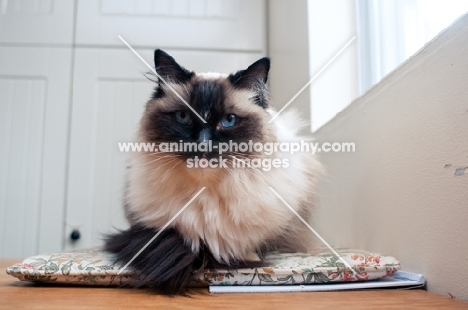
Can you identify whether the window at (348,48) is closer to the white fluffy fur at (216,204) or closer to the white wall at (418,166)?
the white wall at (418,166)

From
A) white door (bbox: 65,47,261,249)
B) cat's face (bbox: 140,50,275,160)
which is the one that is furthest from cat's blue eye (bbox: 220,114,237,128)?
white door (bbox: 65,47,261,249)

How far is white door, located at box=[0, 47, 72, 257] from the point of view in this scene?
2674 mm

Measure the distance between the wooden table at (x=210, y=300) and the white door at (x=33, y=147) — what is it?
162cm

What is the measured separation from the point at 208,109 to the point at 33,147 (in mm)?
1906

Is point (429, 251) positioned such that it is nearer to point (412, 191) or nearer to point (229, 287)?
point (412, 191)

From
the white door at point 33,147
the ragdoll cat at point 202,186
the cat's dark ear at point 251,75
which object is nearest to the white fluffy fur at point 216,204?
the ragdoll cat at point 202,186

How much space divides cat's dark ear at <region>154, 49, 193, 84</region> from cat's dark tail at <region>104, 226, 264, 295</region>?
1.53ft

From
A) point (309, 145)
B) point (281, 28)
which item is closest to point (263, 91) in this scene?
point (309, 145)

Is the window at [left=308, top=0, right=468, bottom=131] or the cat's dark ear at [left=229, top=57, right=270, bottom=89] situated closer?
the cat's dark ear at [left=229, top=57, right=270, bottom=89]

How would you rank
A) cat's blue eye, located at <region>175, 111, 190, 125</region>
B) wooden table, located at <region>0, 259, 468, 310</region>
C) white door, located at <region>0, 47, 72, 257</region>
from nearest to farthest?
wooden table, located at <region>0, 259, 468, 310</region> → cat's blue eye, located at <region>175, 111, 190, 125</region> → white door, located at <region>0, 47, 72, 257</region>

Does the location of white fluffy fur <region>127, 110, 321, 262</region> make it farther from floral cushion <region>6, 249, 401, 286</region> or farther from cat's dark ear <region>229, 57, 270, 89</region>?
cat's dark ear <region>229, 57, 270, 89</region>

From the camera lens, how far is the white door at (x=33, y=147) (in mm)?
2674

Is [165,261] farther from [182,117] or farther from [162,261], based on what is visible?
[182,117]

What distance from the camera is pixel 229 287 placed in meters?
1.16
